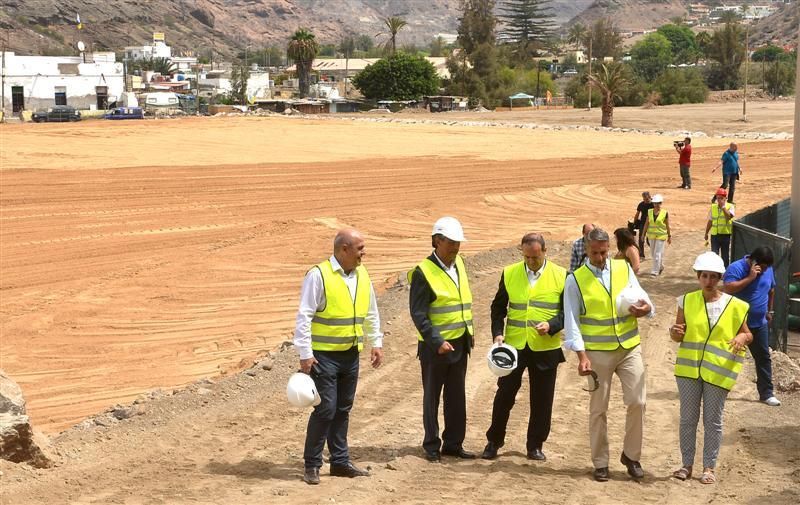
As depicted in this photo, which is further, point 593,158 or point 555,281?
point 593,158

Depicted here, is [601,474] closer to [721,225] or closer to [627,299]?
[627,299]

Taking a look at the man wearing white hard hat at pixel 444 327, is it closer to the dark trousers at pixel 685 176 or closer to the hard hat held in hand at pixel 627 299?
the hard hat held in hand at pixel 627 299

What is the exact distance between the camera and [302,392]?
762 cm

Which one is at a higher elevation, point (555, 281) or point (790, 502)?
point (555, 281)

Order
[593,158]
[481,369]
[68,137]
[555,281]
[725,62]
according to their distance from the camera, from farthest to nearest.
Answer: [725,62], [68,137], [593,158], [481,369], [555,281]

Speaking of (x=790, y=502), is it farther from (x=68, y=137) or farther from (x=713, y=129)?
(x=713, y=129)

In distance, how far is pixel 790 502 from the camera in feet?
25.5

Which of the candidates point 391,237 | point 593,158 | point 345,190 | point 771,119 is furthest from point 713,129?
point 391,237

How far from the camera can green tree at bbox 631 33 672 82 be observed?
132562 millimetres

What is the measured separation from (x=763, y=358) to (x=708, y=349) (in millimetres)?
2909

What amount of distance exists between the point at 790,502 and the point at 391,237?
1711 centimetres

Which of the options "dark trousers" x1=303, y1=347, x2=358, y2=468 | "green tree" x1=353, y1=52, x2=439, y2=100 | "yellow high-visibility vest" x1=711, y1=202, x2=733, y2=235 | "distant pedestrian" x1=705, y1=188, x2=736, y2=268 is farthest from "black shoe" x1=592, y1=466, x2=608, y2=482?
"green tree" x1=353, y1=52, x2=439, y2=100

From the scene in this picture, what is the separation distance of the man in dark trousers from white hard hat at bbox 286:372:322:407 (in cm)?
143

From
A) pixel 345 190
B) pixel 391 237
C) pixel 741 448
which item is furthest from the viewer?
pixel 345 190
